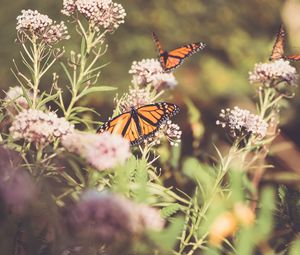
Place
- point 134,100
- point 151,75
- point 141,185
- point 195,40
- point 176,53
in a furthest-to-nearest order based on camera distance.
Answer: point 195,40 → point 176,53 → point 151,75 → point 134,100 → point 141,185

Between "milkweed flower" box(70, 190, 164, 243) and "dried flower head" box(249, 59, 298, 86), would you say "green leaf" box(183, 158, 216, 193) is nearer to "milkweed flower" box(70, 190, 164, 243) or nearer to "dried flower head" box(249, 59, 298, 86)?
"milkweed flower" box(70, 190, 164, 243)

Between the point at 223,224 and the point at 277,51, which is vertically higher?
the point at 277,51

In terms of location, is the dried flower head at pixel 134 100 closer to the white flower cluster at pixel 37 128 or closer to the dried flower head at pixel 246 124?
the dried flower head at pixel 246 124

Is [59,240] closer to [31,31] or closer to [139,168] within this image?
[139,168]

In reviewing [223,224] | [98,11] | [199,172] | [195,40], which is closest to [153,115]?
[98,11]

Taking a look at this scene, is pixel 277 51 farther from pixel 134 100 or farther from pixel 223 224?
pixel 223 224

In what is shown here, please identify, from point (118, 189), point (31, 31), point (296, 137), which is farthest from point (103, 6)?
point (296, 137)
